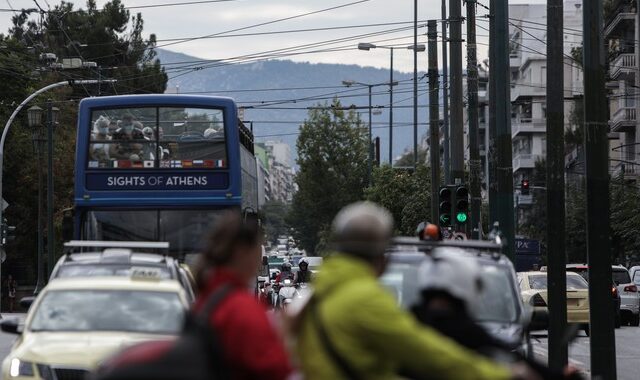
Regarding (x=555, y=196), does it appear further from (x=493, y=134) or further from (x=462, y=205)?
(x=462, y=205)

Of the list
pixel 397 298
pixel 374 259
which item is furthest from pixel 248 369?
pixel 397 298

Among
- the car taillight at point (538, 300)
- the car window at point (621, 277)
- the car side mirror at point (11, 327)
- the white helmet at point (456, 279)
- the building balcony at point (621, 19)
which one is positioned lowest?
the car window at point (621, 277)

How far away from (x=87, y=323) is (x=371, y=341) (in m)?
7.43

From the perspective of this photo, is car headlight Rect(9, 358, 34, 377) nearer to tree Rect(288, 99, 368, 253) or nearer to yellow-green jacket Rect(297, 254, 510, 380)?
yellow-green jacket Rect(297, 254, 510, 380)

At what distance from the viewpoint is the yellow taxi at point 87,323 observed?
1223 cm

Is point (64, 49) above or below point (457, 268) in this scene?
above

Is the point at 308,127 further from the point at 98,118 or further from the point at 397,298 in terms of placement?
the point at 397,298

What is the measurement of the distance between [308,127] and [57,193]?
39.9m

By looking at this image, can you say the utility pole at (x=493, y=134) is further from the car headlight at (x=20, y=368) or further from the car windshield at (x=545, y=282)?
the car headlight at (x=20, y=368)

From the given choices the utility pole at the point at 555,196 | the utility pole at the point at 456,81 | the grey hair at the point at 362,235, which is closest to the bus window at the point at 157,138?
the utility pole at the point at 555,196

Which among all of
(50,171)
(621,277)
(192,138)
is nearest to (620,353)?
(192,138)

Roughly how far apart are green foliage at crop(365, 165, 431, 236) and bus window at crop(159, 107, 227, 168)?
3095 cm

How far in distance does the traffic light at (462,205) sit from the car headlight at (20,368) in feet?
70.7

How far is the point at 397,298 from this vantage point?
12586mm
